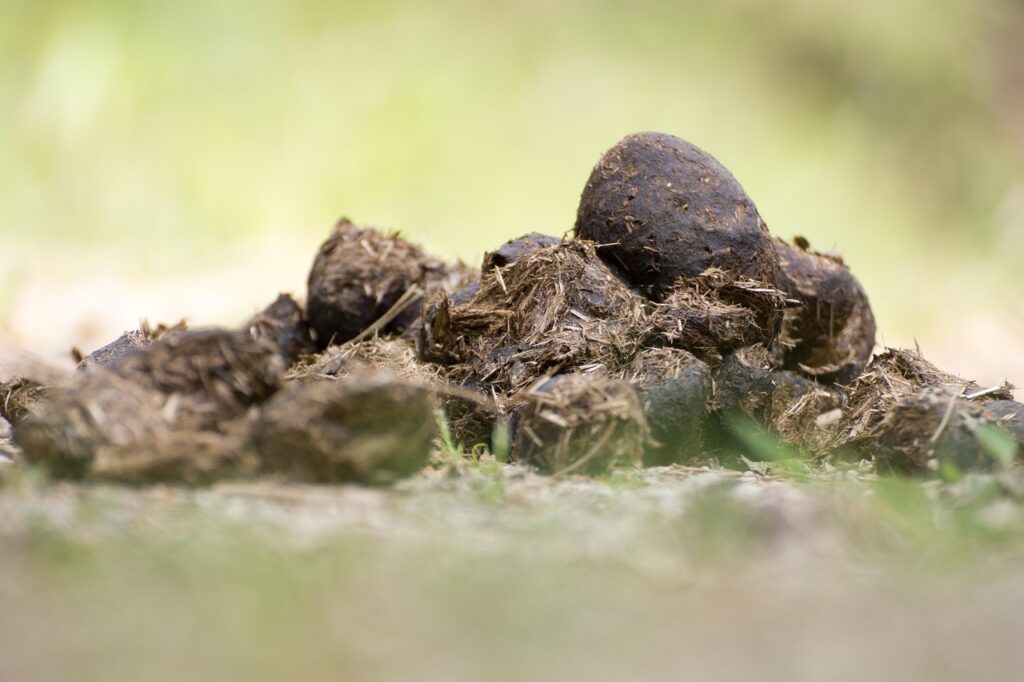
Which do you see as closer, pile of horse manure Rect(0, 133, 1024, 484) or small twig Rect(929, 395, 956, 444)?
pile of horse manure Rect(0, 133, 1024, 484)

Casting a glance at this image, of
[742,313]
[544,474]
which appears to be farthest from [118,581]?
[742,313]

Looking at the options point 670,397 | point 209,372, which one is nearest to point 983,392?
point 670,397

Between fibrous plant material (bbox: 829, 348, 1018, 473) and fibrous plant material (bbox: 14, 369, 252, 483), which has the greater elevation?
fibrous plant material (bbox: 829, 348, 1018, 473)

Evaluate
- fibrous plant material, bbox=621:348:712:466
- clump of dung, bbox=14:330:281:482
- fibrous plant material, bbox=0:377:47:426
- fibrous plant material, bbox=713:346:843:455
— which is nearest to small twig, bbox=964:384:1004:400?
fibrous plant material, bbox=713:346:843:455

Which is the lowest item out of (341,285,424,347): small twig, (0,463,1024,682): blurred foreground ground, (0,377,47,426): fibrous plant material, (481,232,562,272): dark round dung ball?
(0,463,1024,682): blurred foreground ground

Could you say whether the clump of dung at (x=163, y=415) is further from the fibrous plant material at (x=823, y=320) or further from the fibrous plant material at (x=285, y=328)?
the fibrous plant material at (x=823, y=320)

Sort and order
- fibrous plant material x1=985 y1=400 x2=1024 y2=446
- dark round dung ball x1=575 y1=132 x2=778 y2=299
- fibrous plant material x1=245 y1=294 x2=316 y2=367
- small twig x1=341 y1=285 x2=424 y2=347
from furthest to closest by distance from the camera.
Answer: fibrous plant material x1=245 y1=294 x2=316 y2=367 < small twig x1=341 y1=285 x2=424 y2=347 < dark round dung ball x1=575 y1=132 x2=778 y2=299 < fibrous plant material x1=985 y1=400 x2=1024 y2=446

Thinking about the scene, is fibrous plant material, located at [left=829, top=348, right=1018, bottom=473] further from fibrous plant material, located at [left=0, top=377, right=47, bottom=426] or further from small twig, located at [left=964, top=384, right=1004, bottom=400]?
fibrous plant material, located at [left=0, top=377, right=47, bottom=426]
